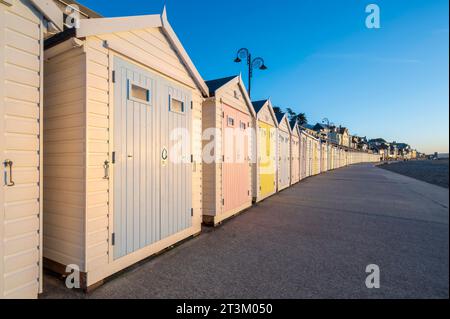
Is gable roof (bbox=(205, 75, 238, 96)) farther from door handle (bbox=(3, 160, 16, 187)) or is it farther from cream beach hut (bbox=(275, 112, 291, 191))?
cream beach hut (bbox=(275, 112, 291, 191))

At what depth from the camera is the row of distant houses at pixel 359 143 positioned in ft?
180

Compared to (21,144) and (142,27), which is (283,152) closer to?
(142,27)

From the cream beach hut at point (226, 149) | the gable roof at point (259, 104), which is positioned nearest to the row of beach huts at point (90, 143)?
the cream beach hut at point (226, 149)

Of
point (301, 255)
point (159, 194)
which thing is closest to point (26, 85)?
point (159, 194)

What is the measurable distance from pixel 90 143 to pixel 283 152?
9.75m

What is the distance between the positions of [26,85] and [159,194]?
7.67ft

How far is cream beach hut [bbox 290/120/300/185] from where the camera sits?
43.1 ft

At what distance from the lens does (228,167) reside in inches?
243

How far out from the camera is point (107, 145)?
303cm

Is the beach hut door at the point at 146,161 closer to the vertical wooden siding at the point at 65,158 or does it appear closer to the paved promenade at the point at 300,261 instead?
the vertical wooden siding at the point at 65,158

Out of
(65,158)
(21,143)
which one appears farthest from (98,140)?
(21,143)

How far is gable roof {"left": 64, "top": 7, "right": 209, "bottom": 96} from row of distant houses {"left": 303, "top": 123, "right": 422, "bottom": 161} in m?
36.5

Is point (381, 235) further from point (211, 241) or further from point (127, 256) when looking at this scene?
point (127, 256)

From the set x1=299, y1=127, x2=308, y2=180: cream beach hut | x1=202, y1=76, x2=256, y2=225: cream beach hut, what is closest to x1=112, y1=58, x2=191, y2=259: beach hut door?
x1=202, y1=76, x2=256, y2=225: cream beach hut
